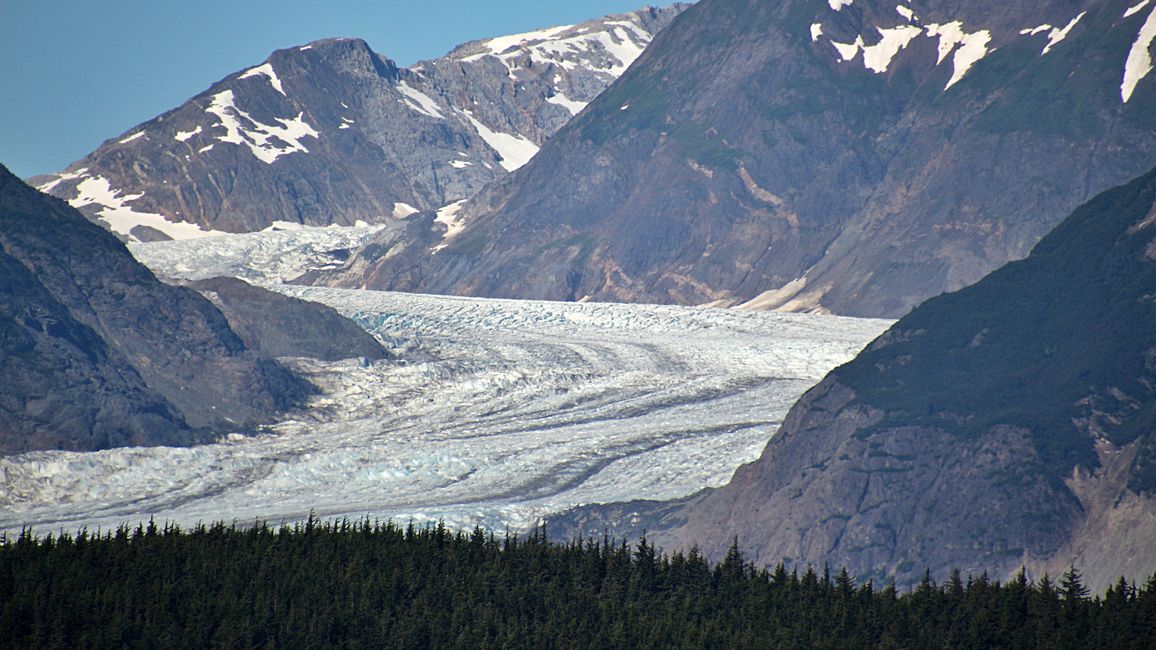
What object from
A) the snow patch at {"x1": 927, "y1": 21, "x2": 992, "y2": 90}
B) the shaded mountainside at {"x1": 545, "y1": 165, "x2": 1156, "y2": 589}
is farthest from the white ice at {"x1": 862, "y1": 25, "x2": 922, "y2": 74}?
the shaded mountainside at {"x1": 545, "y1": 165, "x2": 1156, "y2": 589}

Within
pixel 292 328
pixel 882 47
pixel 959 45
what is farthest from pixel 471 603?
pixel 882 47

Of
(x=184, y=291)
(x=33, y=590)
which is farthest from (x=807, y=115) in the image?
(x=33, y=590)

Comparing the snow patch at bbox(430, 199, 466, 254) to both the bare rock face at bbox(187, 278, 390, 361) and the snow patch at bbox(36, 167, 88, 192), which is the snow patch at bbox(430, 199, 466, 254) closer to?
the snow patch at bbox(36, 167, 88, 192)

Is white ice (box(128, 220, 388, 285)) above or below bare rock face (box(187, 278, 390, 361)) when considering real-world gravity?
above

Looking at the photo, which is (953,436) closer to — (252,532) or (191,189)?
(252,532)

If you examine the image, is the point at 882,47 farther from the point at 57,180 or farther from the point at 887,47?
the point at 57,180

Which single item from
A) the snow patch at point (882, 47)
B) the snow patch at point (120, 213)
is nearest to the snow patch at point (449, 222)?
the snow patch at point (120, 213)
